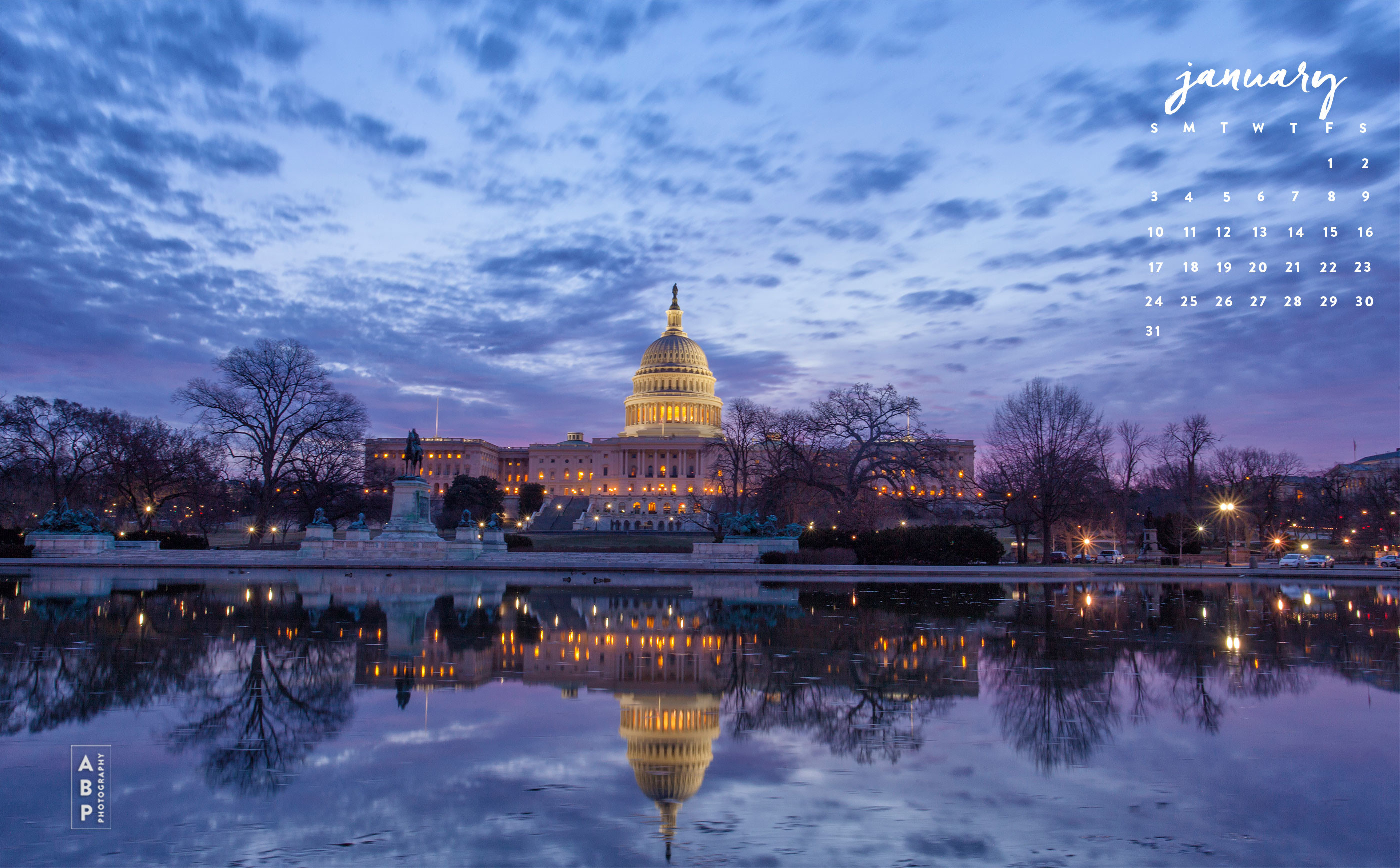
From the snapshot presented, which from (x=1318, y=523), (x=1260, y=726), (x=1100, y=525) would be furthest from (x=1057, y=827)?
(x=1318, y=523)

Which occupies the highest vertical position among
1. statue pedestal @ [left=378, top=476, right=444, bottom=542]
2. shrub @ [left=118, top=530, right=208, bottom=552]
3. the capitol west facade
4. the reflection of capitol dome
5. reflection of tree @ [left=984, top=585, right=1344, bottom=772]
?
the capitol west facade

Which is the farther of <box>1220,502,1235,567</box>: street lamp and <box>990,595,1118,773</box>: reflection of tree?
<box>1220,502,1235,567</box>: street lamp

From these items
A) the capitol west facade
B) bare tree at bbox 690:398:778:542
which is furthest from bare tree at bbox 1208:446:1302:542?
the capitol west facade

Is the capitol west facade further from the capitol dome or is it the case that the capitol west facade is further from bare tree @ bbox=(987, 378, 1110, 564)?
bare tree @ bbox=(987, 378, 1110, 564)

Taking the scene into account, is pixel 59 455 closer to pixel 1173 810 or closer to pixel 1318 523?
pixel 1173 810

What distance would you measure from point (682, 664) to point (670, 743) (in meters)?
3.99

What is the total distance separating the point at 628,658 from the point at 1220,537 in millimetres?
64074

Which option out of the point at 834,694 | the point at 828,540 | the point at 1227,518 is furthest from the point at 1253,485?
the point at 834,694

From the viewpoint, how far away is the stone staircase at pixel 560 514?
95562 mm

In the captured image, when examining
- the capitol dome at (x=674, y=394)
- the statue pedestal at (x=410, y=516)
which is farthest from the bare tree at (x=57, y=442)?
the capitol dome at (x=674, y=394)

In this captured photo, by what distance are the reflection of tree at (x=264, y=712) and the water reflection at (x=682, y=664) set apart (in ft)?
0.09

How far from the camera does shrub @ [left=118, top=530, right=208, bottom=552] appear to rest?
42844 mm

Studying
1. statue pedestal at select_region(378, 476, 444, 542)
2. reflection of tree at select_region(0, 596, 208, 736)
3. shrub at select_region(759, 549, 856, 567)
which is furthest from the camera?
statue pedestal at select_region(378, 476, 444, 542)

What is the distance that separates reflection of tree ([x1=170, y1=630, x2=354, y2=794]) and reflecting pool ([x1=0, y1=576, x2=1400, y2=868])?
0.15ft
